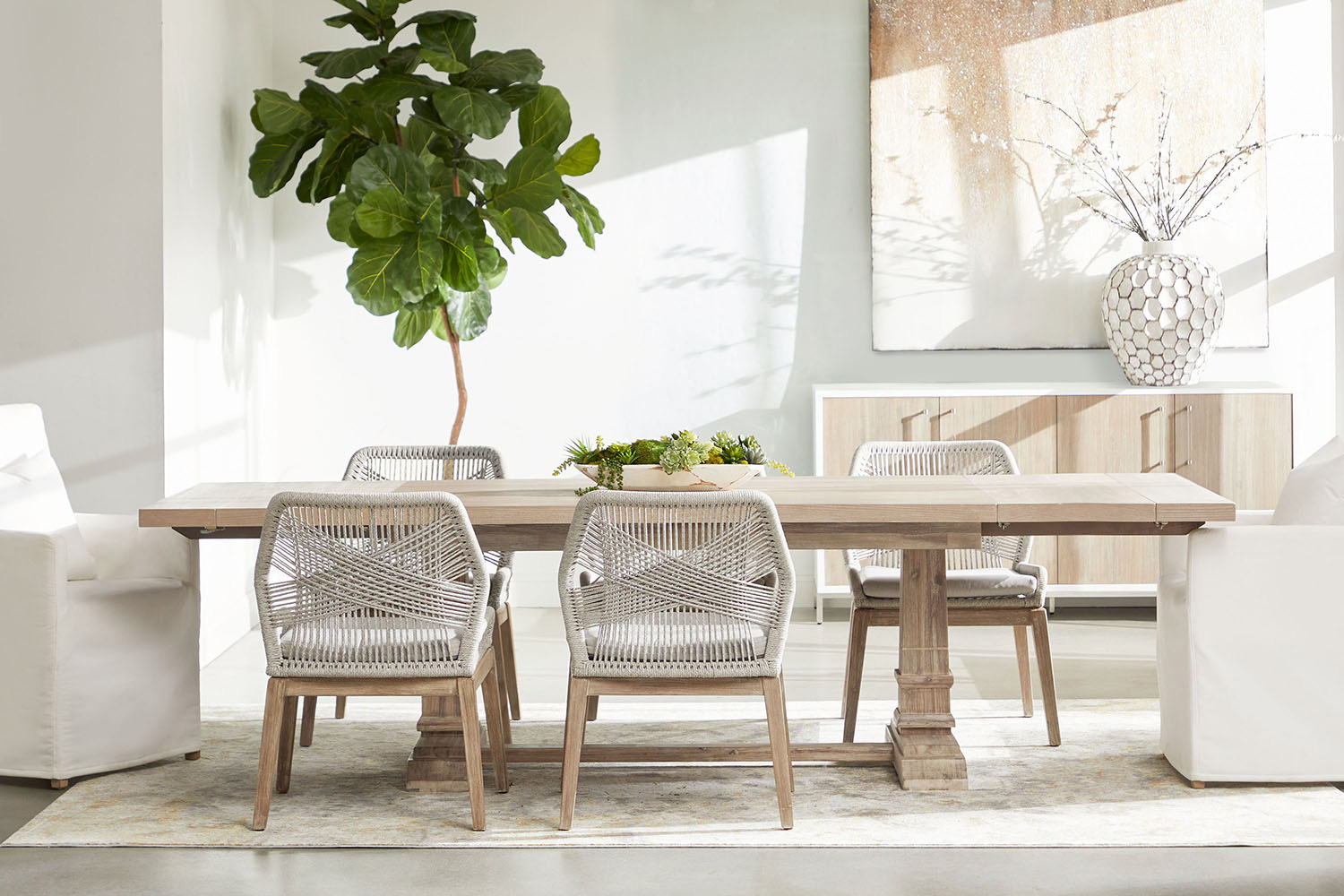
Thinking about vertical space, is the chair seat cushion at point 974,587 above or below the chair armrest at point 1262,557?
below

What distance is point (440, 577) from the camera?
2941 millimetres

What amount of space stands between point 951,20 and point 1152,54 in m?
0.86

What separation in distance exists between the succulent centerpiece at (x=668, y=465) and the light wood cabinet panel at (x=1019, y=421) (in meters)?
2.11

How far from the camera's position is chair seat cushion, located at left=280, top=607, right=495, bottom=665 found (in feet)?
9.75

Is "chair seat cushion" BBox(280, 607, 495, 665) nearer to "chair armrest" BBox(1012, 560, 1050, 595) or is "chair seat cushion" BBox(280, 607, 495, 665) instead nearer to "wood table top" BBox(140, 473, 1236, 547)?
"wood table top" BBox(140, 473, 1236, 547)

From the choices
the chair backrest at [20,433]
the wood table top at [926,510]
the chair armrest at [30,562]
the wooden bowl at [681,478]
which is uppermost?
the chair backrest at [20,433]

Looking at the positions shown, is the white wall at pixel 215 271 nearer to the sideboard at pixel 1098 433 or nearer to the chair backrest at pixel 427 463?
the chair backrest at pixel 427 463

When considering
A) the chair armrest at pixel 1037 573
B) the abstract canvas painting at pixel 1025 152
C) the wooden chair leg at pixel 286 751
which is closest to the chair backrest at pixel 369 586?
the wooden chair leg at pixel 286 751

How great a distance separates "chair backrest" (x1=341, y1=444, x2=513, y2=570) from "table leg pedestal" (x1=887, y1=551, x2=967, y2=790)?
133cm

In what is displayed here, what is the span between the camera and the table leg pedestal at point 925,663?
338 cm

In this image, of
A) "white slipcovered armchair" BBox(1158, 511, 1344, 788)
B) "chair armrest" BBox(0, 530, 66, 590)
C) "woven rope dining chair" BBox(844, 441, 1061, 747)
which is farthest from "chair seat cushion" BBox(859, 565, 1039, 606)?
"chair armrest" BBox(0, 530, 66, 590)

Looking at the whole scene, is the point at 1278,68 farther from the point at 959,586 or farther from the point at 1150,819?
the point at 1150,819

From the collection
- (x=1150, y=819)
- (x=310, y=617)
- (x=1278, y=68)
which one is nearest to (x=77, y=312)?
(x=310, y=617)

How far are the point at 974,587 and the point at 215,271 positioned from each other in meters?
3.07
